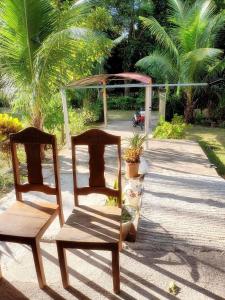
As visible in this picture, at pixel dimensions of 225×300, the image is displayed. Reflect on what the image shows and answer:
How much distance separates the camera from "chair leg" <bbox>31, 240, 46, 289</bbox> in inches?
92.7

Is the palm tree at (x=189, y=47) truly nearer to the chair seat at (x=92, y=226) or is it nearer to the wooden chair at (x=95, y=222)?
the wooden chair at (x=95, y=222)

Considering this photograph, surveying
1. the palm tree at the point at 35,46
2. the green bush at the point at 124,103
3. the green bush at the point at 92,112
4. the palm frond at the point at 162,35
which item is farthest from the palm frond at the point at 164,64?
the palm tree at the point at 35,46

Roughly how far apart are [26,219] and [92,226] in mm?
616

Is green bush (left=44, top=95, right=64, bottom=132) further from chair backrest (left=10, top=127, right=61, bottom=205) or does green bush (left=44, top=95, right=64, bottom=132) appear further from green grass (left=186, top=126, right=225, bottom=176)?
chair backrest (left=10, top=127, right=61, bottom=205)

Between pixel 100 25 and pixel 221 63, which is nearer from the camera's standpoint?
pixel 100 25

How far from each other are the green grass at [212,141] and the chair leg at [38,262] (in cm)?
466

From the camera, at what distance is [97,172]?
2.74 m

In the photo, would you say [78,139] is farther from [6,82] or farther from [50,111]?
[50,111]

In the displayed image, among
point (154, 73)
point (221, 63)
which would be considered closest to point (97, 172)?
point (221, 63)

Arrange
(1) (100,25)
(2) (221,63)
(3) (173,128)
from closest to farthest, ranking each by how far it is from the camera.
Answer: (3) (173,128)
(1) (100,25)
(2) (221,63)

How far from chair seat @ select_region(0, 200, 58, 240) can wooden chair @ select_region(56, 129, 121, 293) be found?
0.21 metres

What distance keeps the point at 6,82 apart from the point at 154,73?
762cm

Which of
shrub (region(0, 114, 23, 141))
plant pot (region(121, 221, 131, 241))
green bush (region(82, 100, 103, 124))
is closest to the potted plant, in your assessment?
plant pot (region(121, 221, 131, 241))

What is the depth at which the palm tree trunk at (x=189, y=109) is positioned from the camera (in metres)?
11.0
